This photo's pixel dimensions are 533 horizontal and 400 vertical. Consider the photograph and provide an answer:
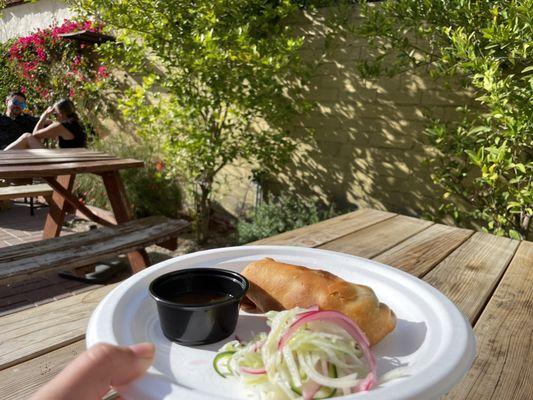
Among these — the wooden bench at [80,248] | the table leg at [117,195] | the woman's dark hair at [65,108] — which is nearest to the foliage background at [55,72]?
the woman's dark hair at [65,108]

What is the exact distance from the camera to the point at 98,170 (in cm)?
334

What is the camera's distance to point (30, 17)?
34.8 feet

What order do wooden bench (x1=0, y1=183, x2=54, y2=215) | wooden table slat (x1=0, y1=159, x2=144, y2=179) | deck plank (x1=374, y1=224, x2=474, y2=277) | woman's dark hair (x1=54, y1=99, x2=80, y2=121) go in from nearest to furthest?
deck plank (x1=374, y1=224, x2=474, y2=277), wooden table slat (x1=0, y1=159, x2=144, y2=179), wooden bench (x1=0, y1=183, x2=54, y2=215), woman's dark hair (x1=54, y1=99, x2=80, y2=121)

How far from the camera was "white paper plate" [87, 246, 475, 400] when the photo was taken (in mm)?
620

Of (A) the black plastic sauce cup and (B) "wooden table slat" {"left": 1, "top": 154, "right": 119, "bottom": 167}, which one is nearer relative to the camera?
(A) the black plastic sauce cup

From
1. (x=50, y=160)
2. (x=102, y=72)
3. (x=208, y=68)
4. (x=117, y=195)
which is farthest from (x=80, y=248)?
(x=102, y=72)

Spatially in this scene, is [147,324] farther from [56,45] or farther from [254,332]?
[56,45]

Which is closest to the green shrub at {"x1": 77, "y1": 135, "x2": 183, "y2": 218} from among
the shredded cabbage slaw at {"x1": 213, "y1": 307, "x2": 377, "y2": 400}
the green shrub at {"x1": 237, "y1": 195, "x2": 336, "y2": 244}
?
the green shrub at {"x1": 237, "y1": 195, "x2": 336, "y2": 244}

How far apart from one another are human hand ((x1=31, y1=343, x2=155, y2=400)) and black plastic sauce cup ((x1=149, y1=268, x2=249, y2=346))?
0.17m

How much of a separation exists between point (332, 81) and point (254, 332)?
403 centimetres

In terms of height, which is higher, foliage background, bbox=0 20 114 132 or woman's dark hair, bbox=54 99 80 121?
foliage background, bbox=0 20 114 132

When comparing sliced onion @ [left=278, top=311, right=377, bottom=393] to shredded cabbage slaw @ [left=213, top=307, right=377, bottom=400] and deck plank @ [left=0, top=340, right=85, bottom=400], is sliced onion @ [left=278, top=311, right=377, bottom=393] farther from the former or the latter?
deck plank @ [left=0, top=340, right=85, bottom=400]

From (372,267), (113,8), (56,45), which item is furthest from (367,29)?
(56,45)

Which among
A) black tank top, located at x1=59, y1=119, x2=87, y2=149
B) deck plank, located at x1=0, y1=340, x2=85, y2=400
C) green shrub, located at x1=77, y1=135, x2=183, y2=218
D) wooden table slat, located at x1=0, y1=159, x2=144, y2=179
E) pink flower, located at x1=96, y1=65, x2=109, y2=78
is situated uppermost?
pink flower, located at x1=96, y1=65, x2=109, y2=78
